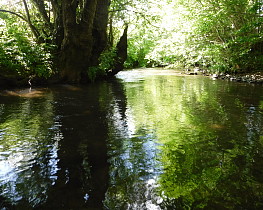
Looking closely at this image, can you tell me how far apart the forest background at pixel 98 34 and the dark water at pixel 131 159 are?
5703 mm

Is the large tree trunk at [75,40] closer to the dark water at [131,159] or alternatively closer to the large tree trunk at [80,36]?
the large tree trunk at [80,36]

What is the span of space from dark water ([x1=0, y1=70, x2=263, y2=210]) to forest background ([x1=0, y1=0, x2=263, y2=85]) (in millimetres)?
5703

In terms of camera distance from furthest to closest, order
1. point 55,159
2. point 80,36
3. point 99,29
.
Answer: point 99,29
point 80,36
point 55,159

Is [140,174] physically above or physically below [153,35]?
below

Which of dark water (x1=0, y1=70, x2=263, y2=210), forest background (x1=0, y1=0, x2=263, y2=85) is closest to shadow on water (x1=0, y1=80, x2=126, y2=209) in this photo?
dark water (x1=0, y1=70, x2=263, y2=210)

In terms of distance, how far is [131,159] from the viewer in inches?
130

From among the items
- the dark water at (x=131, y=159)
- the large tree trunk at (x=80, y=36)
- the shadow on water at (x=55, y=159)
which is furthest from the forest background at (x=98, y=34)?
the dark water at (x=131, y=159)

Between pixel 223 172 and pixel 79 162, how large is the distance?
6.12 feet

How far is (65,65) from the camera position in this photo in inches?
489

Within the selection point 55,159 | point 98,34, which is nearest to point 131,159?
point 55,159

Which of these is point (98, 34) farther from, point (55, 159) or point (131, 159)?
point (131, 159)

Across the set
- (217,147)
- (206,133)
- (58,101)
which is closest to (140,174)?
(217,147)

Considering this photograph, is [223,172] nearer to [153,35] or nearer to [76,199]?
[76,199]

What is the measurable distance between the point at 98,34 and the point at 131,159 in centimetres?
1160
